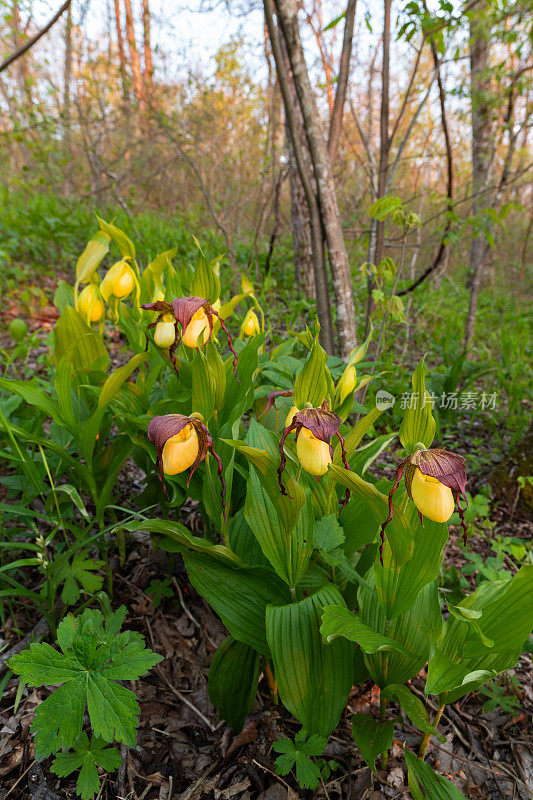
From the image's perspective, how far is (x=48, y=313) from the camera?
138 inches

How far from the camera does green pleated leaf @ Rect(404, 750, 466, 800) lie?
1021 mm

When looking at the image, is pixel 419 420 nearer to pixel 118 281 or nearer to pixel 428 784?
pixel 428 784

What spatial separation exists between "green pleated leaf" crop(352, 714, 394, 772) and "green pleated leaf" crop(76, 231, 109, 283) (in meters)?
1.54

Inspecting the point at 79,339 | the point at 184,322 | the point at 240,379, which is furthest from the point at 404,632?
the point at 79,339

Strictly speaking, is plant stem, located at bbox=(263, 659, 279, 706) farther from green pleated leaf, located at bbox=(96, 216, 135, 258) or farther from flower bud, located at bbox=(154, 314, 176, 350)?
green pleated leaf, located at bbox=(96, 216, 135, 258)

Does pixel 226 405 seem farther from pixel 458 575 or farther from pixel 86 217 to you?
pixel 86 217

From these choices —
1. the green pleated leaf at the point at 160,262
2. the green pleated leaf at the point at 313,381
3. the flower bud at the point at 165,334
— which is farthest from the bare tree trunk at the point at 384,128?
the green pleated leaf at the point at 313,381

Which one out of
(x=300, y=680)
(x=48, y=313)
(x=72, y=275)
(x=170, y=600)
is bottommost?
(x=170, y=600)

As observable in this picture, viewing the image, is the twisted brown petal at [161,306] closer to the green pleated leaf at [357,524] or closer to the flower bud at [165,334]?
the flower bud at [165,334]

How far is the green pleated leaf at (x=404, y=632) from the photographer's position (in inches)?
42.4

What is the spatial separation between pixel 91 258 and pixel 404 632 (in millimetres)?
1476

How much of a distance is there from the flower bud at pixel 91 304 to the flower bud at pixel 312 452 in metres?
0.99

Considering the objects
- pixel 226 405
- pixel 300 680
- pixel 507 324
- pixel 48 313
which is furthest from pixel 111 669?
pixel 507 324

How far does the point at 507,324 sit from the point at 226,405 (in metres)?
5.03
